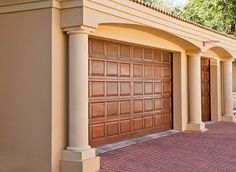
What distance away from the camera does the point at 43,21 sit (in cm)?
714

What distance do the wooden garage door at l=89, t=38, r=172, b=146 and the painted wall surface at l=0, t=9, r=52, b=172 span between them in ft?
6.10

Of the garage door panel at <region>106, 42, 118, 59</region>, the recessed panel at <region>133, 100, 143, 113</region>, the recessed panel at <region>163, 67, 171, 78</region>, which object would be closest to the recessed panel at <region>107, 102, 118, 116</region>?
the recessed panel at <region>133, 100, 143, 113</region>

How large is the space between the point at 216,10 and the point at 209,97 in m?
7.33

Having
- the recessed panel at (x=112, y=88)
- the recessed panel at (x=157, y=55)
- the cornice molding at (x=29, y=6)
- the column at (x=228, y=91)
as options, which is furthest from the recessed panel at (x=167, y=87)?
the cornice molding at (x=29, y=6)

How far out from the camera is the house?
711 centimetres

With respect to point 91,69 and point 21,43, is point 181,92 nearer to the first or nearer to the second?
point 91,69

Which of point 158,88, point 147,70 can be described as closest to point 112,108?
point 147,70

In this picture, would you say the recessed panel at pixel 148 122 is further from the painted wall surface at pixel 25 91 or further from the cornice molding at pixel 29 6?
the cornice molding at pixel 29 6

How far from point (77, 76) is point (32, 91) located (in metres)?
0.91

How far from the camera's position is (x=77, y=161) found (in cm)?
702

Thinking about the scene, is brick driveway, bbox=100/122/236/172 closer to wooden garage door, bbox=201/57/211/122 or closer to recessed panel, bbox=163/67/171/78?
recessed panel, bbox=163/67/171/78

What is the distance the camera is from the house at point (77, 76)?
23.3ft

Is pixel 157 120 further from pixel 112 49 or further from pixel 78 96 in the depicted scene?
pixel 78 96

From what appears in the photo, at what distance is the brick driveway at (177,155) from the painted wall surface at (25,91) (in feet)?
4.65
